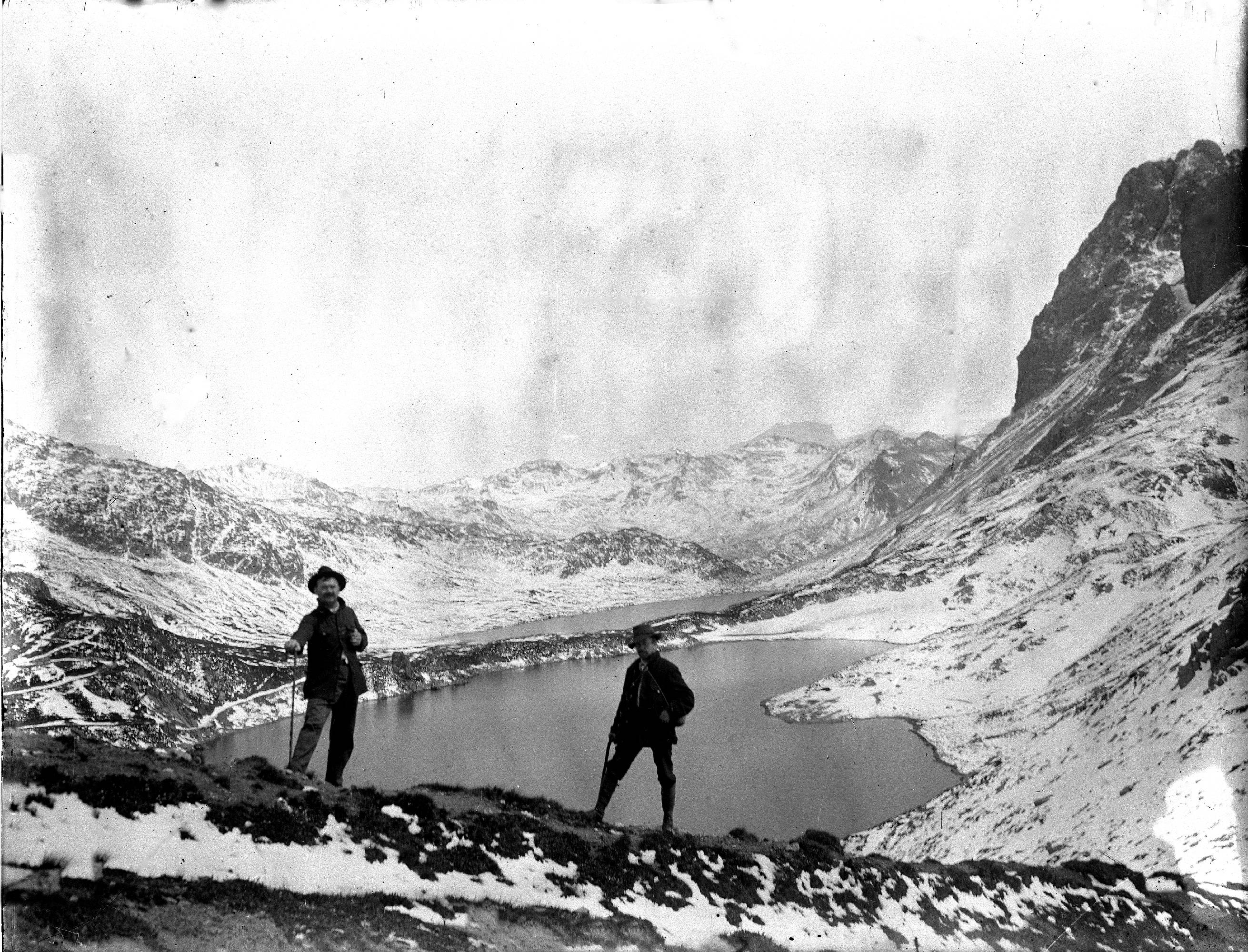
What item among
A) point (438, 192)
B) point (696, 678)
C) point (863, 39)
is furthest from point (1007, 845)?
point (438, 192)

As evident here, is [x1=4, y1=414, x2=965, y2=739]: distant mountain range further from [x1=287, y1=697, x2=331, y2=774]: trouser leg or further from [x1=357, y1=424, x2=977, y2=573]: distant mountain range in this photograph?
[x1=287, y1=697, x2=331, y2=774]: trouser leg

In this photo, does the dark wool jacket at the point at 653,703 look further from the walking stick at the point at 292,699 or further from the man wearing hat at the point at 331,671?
the walking stick at the point at 292,699

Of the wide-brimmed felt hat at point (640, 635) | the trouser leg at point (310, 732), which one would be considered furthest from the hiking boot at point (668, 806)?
the trouser leg at point (310, 732)

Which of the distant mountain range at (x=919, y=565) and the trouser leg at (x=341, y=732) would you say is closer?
the trouser leg at (x=341, y=732)

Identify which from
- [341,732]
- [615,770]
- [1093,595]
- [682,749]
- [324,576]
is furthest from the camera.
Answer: [1093,595]

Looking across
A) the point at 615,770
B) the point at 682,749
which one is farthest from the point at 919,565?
the point at 615,770

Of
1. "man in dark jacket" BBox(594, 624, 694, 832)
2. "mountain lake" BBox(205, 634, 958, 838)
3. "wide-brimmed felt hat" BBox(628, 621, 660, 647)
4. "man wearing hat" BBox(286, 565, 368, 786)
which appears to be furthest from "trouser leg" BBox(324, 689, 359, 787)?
"mountain lake" BBox(205, 634, 958, 838)

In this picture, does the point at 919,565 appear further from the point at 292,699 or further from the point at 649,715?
the point at 292,699
